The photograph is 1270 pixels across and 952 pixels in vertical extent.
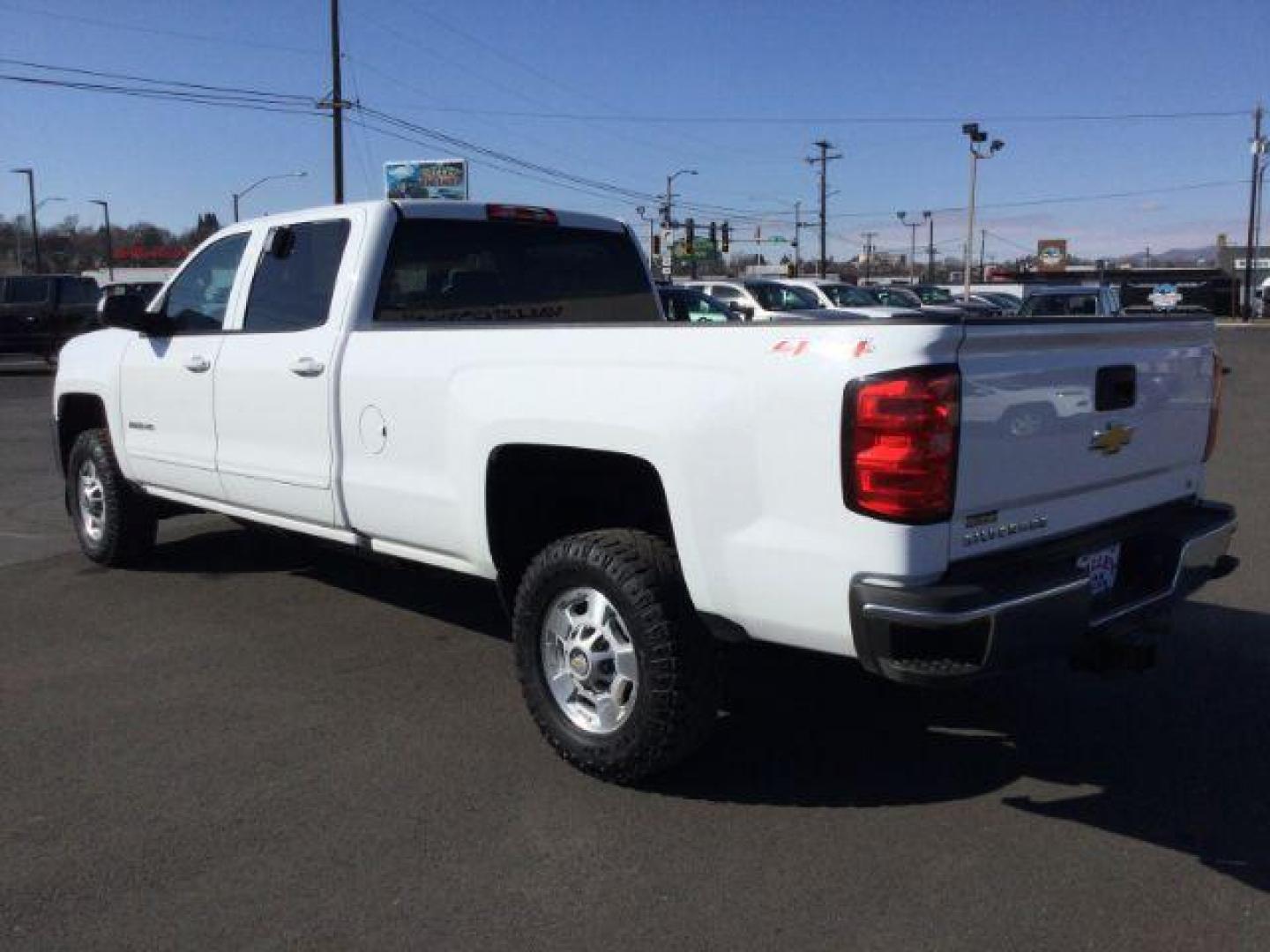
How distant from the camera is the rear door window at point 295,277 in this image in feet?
17.2

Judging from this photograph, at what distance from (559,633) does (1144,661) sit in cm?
191

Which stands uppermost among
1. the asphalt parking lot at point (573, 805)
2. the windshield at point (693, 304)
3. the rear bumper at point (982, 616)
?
the windshield at point (693, 304)

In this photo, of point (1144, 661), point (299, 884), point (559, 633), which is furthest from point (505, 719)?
point (1144, 661)

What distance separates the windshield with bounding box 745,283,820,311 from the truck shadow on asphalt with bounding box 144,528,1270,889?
20.1m

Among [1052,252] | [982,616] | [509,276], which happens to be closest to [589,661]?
[982,616]

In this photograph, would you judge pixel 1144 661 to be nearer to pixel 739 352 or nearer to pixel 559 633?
pixel 739 352

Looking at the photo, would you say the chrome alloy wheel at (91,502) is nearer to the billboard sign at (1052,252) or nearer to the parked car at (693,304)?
the parked car at (693,304)

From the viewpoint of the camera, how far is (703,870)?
3455mm

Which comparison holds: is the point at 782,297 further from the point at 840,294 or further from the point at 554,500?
the point at 554,500

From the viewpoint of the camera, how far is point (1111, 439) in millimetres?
3805

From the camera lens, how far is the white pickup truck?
3201mm

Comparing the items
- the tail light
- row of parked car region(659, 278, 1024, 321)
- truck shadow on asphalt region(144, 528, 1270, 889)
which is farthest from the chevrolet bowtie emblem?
row of parked car region(659, 278, 1024, 321)

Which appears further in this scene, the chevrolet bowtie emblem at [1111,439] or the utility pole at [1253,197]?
the utility pole at [1253,197]

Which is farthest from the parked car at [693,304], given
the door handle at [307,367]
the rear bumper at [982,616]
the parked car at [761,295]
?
the rear bumper at [982,616]
